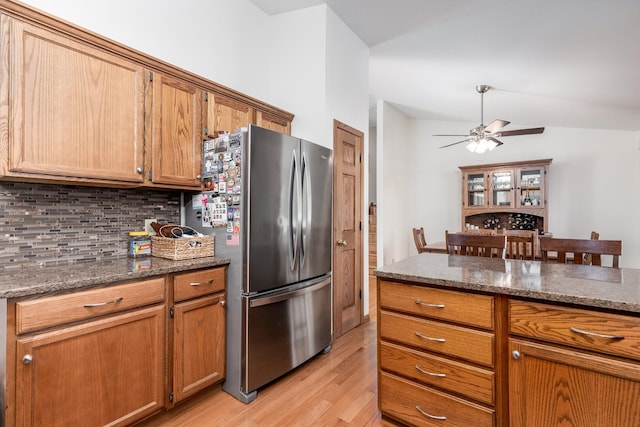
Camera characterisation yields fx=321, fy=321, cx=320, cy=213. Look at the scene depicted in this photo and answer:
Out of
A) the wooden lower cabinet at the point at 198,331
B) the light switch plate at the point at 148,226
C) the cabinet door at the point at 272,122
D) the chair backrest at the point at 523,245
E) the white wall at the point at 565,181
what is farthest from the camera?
the white wall at the point at 565,181

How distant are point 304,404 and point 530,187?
5481 mm

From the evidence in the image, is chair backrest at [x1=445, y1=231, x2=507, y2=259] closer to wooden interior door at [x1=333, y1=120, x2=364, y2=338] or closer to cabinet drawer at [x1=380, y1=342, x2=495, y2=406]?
cabinet drawer at [x1=380, y1=342, x2=495, y2=406]

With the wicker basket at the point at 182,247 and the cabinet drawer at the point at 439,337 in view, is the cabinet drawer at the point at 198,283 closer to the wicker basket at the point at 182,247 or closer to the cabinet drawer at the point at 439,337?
the wicker basket at the point at 182,247

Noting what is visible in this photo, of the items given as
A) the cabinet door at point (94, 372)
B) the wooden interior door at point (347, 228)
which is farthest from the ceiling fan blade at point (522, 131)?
the cabinet door at point (94, 372)

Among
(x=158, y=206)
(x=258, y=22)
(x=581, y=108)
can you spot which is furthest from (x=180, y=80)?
(x=581, y=108)

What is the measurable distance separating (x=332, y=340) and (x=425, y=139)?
5297mm

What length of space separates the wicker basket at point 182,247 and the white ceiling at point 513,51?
238 centimetres

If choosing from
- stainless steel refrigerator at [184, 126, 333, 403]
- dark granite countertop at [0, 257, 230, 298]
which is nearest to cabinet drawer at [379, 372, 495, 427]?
stainless steel refrigerator at [184, 126, 333, 403]

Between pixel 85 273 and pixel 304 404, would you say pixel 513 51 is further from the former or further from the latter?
pixel 85 273

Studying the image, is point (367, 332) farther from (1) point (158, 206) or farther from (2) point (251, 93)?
(2) point (251, 93)

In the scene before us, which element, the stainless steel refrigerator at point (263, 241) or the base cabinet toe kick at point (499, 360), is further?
the stainless steel refrigerator at point (263, 241)

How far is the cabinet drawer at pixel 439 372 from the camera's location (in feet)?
4.89

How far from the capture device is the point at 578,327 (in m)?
1.26

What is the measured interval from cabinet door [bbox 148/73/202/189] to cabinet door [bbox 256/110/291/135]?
592mm
